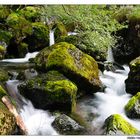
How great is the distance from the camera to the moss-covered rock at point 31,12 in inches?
202

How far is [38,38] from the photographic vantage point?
5973mm

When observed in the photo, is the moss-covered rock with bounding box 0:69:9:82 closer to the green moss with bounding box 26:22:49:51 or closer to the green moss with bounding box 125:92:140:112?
the green moss with bounding box 26:22:49:51

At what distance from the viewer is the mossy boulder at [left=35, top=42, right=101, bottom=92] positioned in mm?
5309

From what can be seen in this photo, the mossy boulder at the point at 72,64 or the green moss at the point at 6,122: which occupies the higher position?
the mossy boulder at the point at 72,64

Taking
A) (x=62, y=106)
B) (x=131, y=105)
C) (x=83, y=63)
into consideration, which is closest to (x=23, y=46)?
(x=83, y=63)

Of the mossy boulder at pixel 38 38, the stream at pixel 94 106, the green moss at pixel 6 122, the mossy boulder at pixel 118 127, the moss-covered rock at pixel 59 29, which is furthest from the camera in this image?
the mossy boulder at pixel 38 38

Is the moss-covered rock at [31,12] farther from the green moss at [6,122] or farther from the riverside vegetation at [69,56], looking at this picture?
the green moss at [6,122]

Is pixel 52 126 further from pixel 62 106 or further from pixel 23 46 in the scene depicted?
pixel 23 46

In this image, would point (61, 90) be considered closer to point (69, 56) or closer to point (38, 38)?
point (69, 56)

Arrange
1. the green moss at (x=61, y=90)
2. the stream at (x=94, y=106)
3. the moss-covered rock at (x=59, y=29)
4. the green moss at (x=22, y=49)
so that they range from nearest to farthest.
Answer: the stream at (x=94, y=106)
the green moss at (x=61, y=90)
the moss-covered rock at (x=59, y=29)
the green moss at (x=22, y=49)

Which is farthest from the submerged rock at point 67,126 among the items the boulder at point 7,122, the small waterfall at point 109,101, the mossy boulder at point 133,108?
the mossy boulder at point 133,108

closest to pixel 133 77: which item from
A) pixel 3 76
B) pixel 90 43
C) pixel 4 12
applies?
pixel 90 43

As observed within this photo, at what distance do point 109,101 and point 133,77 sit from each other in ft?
1.78

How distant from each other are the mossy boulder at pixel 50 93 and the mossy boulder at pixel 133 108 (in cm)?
61
